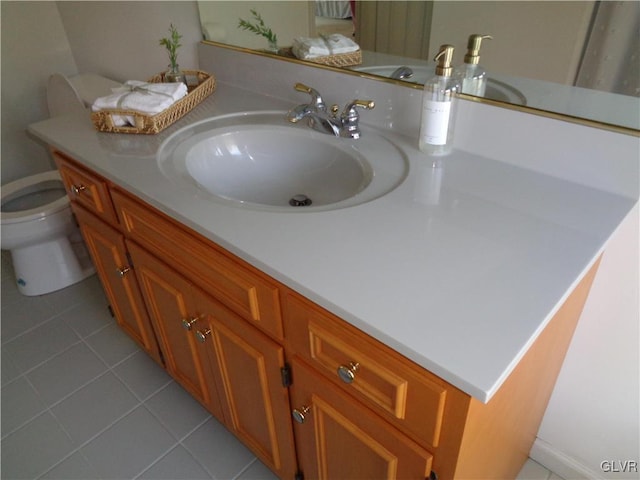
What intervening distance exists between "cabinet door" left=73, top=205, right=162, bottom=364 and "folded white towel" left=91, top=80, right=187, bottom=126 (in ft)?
1.04

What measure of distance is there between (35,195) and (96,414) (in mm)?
1096

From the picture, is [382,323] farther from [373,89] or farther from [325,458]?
[373,89]

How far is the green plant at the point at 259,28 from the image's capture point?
1.37 meters

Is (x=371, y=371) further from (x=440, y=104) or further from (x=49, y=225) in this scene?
(x=49, y=225)

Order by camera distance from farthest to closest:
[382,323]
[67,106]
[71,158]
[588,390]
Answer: [67,106], [71,158], [588,390], [382,323]

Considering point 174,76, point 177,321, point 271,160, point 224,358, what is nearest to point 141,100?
point 174,76

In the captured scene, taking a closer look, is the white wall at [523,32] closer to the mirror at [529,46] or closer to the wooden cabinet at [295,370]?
the mirror at [529,46]

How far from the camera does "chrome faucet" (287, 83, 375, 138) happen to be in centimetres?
Result: 112

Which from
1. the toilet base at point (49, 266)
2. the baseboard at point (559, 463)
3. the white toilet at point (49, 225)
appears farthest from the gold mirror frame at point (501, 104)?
the toilet base at point (49, 266)

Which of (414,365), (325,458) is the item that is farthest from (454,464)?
(325,458)

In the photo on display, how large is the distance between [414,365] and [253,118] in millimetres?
912

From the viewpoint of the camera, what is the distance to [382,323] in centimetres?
61

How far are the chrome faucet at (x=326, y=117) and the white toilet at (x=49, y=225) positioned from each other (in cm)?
117

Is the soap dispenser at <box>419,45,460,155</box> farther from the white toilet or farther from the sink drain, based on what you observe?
the white toilet
